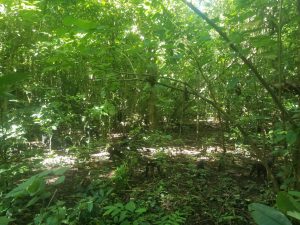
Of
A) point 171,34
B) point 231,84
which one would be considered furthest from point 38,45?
point 231,84

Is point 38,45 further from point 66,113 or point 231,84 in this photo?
point 231,84

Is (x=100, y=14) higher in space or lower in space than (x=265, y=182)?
higher

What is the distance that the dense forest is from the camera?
209cm

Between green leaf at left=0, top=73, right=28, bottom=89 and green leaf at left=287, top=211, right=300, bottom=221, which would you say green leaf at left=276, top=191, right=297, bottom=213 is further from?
green leaf at left=0, top=73, right=28, bottom=89

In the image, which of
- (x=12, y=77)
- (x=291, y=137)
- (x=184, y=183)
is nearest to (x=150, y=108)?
(x=184, y=183)

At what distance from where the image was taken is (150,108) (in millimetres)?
7789

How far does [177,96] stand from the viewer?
7500mm

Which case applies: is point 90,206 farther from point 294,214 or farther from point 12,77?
point 12,77

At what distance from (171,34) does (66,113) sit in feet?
13.0

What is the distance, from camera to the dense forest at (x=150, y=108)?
2.09 m

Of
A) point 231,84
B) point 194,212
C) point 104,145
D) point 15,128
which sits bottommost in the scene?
point 194,212

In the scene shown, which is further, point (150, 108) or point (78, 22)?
point (150, 108)

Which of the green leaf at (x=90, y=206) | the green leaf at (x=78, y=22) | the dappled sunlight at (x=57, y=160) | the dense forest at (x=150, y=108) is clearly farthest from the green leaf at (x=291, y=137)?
the dappled sunlight at (x=57, y=160)

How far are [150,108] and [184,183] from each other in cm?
371
